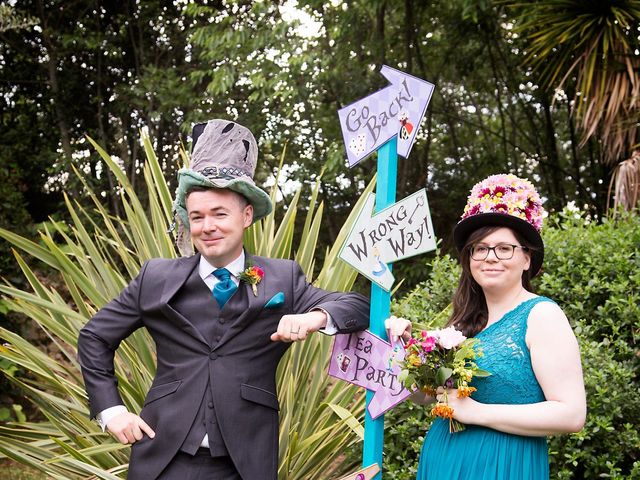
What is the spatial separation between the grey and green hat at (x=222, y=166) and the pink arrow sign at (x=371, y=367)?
51 cm

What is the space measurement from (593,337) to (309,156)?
5.95m

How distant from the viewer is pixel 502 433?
6.86 ft

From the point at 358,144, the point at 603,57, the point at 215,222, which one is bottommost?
the point at 215,222

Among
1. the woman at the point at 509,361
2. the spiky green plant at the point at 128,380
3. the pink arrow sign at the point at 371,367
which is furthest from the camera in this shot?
the spiky green plant at the point at 128,380

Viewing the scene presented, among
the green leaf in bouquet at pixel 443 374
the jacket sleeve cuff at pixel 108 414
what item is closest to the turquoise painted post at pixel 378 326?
the green leaf in bouquet at pixel 443 374

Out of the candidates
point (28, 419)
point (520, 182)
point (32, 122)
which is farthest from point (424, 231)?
point (32, 122)

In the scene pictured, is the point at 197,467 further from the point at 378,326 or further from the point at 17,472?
the point at 17,472

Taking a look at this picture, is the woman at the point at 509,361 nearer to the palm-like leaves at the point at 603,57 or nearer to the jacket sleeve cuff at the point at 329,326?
the jacket sleeve cuff at the point at 329,326

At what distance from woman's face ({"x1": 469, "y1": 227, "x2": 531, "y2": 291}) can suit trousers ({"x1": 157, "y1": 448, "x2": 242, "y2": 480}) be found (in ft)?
3.01

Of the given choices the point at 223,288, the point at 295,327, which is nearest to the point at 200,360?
the point at 223,288

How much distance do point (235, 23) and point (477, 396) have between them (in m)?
6.79

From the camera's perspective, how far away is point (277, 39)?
24.5ft

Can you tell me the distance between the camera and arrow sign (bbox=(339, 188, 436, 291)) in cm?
232

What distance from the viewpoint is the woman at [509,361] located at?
2002mm
